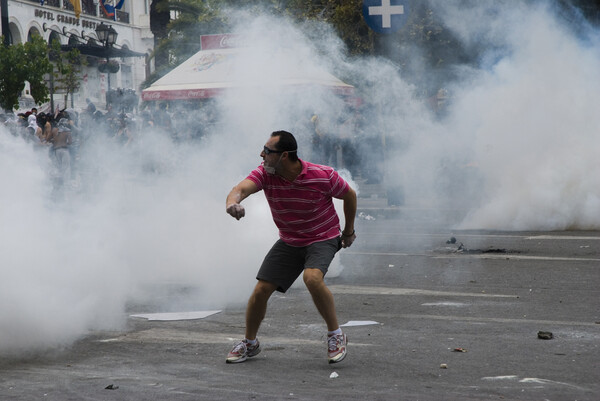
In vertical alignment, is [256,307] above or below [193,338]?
above


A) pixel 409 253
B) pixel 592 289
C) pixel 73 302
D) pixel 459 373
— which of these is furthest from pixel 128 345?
pixel 409 253

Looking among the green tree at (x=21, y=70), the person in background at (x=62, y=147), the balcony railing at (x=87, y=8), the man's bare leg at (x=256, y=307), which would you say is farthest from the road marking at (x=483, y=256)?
the balcony railing at (x=87, y=8)

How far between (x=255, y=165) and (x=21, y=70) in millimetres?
16008

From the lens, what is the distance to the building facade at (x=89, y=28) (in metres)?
42.8

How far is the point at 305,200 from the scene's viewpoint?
5.50 meters

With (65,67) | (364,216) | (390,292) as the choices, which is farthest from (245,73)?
(65,67)

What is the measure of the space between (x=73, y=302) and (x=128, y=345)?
0.53 m

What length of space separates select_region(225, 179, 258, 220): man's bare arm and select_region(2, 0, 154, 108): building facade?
3140 cm

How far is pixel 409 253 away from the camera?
1052 cm

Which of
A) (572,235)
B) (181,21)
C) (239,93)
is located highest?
(181,21)

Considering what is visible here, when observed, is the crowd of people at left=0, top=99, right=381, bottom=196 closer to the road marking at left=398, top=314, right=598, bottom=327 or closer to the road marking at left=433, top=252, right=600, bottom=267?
the road marking at left=433, top=252, right=600, bottom=267

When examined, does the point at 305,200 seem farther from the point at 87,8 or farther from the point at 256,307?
the point at 87,8

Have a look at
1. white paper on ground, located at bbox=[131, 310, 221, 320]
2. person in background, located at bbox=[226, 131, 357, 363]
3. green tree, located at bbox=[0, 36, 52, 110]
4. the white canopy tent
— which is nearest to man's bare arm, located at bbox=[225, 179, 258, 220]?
person in background, located at bbox=[226, 131, 357, 363]

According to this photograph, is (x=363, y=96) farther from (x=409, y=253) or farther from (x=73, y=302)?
(x=73, y=302)
